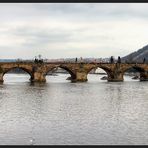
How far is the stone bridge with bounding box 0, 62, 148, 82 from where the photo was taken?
11712 centimetres

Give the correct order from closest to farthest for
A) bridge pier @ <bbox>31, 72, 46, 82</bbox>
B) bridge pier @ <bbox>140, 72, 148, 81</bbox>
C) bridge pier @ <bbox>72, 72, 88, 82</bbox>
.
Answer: bridge pier @ <bbox>31, 72, 46, 82</bbox>
bridge pier @ <bbox>72, 72, 88, 82</bbox>
bridge pier @ <bbox>140, 72, 148, 81</bbox>

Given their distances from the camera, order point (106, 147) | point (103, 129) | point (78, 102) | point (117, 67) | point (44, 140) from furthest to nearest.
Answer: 1. point (117, 67)
2. point (78, 102)
3. point (103, 129)
4. point (44, 140)
5. point (106, 147)

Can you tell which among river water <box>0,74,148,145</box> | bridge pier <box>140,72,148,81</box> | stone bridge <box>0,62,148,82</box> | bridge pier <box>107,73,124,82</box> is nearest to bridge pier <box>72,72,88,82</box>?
stone bridge <box>0,62,148,82</box>

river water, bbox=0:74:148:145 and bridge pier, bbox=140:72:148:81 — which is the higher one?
bridge pier, bbox=140:72:148:81

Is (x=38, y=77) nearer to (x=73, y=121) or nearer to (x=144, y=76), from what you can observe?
(x=144, y=76)

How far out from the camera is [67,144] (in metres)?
36.8

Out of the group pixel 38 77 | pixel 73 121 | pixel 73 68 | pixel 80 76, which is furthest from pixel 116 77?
pixel 73 121

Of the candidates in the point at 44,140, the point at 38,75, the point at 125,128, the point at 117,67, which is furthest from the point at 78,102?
the point at 117,67

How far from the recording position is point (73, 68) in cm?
12269

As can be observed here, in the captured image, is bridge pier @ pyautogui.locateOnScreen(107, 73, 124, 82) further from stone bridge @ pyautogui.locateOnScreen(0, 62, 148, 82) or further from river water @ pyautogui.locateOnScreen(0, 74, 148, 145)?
river water @ pyautogui.locateOnScreen(0, 74, 148, 145)

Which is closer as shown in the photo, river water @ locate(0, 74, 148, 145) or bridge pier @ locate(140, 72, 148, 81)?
river water @ locate(0, 74, 148, 145)

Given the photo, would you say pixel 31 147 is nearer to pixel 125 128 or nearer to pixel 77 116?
pixel 125 128

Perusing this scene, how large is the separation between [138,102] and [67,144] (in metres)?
31.8

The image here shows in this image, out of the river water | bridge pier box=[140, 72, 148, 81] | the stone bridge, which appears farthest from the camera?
bridge pier box=[140, 72, 148, 81]
